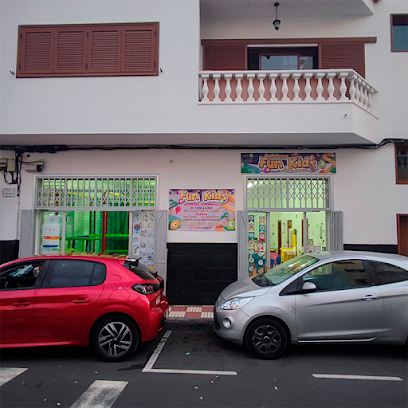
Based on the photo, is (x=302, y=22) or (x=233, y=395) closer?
(x=233, y=395)

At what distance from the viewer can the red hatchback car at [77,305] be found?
4605 millimetres

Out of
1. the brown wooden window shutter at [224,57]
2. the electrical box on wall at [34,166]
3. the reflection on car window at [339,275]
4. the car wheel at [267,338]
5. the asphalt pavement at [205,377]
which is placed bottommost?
the asphalt pavement at [205,377]

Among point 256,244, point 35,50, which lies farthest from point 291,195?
point 35,50

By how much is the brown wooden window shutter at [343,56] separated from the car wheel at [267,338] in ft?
21.5

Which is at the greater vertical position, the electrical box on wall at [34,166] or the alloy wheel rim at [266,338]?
the electrical box on wall at [34,166]

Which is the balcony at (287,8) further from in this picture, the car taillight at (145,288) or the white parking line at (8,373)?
the white parking line at (8,373)

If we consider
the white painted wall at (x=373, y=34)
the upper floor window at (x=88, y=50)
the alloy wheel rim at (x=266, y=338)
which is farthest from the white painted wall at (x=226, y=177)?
the alloy wheel rim at (x=266, y=338)

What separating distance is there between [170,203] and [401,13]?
24.3 feet

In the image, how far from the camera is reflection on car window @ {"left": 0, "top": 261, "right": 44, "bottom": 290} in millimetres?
4820

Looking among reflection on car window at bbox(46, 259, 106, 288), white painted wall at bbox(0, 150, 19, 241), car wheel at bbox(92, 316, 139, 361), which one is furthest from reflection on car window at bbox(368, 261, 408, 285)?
white painted wall at bbox(0, 150, 19, 241)

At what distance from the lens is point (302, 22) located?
842 cm

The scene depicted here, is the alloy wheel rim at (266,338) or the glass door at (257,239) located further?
the glass door at (257,239)

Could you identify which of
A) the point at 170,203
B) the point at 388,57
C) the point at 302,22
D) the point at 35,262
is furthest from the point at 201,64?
the point at 35,262

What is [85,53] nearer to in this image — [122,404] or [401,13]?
[122,404]
